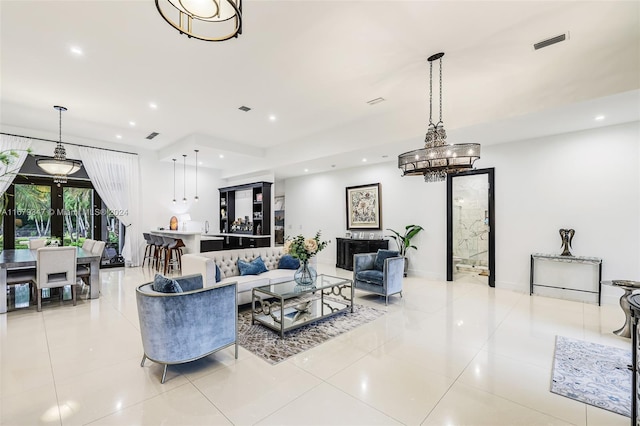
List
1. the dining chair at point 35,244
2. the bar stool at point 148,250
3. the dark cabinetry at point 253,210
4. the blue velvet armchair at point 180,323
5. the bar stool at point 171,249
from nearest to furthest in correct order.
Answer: the blue velvet armchair at point 180,323, the dining chair at point 35,244, the bar stool at point 171,249, the bar stool at point 148,250, the dark cabinetry at point 253,210

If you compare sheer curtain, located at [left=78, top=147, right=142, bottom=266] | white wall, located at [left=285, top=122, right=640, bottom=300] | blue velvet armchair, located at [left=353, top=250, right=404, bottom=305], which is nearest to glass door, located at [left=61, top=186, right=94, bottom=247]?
sheer curtain, located at [left=78, top=147, right=142, bottom=266]

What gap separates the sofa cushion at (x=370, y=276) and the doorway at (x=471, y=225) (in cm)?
248

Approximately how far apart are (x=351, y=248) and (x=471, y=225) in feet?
10.1

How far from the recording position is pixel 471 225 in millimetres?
7137

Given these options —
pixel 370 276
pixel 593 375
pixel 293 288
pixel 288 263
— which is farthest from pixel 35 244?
pixel 593 375

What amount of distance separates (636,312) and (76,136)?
10.0 metres

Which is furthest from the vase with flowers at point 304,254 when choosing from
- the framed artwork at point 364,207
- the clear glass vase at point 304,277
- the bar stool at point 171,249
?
the bar stool at point 171,249

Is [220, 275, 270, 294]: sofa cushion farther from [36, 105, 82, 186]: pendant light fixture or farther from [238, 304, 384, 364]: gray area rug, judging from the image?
[36, 105, 82, 186]: pendant light fixture

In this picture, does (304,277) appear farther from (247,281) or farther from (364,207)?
(364,207)

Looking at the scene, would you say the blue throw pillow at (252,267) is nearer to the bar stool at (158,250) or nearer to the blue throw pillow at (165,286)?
the blue throw pillow at (165,286)

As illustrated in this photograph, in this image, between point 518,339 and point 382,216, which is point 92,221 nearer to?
point 382,216

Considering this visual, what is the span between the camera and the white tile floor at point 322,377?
2.13 metres

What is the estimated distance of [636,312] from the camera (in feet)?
5.51

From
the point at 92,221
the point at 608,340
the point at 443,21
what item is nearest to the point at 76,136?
the point at 92,221
